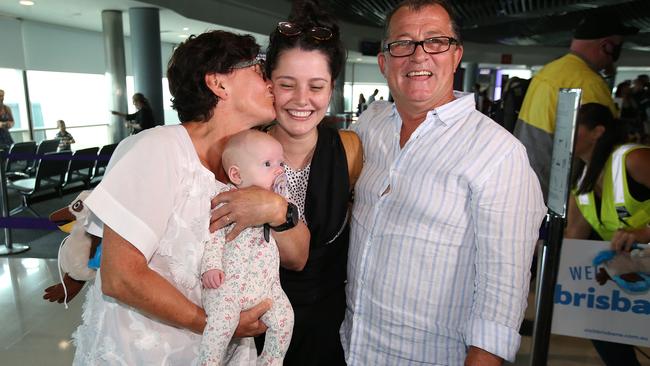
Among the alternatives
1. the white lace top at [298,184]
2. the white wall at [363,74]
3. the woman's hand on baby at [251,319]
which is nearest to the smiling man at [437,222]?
the white lace top at [298,184]

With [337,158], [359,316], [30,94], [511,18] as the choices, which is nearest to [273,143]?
[337,158]

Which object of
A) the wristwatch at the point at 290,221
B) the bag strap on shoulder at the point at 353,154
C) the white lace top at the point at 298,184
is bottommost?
the wristwatch at the point at 290,221

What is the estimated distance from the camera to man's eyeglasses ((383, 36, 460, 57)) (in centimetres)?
148

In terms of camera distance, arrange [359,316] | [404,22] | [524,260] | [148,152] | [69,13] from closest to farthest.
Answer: [148,152] < [524,260] < [404,22] < [359,316] < [69,13]

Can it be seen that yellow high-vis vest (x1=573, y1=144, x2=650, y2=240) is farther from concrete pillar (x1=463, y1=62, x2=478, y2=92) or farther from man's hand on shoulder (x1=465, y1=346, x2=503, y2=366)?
concrete pillar (x1=463, y1=62, x2=478, y2=92)

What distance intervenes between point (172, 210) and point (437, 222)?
0.84 meters

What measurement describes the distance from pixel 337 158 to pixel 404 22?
545mm

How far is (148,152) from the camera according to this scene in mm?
1215

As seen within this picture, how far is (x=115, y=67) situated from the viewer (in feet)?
34.6

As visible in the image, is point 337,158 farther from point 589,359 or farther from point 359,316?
point 589,359

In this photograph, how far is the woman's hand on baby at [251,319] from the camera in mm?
1414

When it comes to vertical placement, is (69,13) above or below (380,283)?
above

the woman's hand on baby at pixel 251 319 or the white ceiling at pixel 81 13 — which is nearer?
the woman's hand on baby at pixel 251 319

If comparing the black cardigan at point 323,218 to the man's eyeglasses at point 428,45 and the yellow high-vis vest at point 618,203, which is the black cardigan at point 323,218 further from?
the yellow high-vis vest at point 618,203
